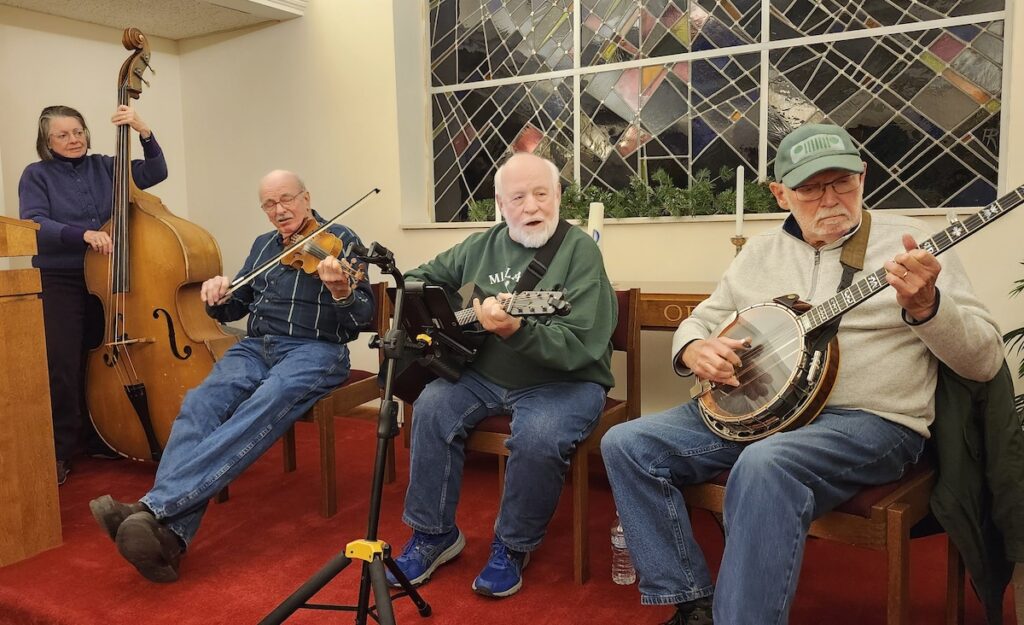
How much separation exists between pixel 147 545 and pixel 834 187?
1930mm

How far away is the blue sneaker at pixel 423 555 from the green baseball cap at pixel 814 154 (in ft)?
4.29

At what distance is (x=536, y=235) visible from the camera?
2.27 metres

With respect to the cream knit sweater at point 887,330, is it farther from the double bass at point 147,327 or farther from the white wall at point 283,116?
the double bass at point 147,327

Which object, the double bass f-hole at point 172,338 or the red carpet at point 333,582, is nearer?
the red carpet at point 333,582

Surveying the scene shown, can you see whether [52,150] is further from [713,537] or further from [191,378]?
[713,537]

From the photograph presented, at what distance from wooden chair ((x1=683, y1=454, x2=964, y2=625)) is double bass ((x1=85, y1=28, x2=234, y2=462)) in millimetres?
2001

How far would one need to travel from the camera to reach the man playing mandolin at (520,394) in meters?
2.04

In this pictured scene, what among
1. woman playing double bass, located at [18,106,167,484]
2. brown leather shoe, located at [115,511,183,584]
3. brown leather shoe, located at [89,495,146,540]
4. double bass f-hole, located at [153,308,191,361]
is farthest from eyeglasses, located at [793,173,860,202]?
woman playing double bass, located at [18,106,167,484]

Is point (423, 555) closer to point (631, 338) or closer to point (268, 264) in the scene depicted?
point (631, 338)

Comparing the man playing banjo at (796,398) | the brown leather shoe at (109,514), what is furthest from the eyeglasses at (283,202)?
the man playing banjo at (796,398)

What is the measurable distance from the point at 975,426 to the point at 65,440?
3.16 metres

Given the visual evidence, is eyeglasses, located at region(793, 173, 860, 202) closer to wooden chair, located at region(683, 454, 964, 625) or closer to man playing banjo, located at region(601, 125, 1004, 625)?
man playing banjo, located at region(601, 125, 1004, 625)

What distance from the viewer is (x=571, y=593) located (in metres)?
2.10

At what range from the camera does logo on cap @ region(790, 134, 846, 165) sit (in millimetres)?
1716
